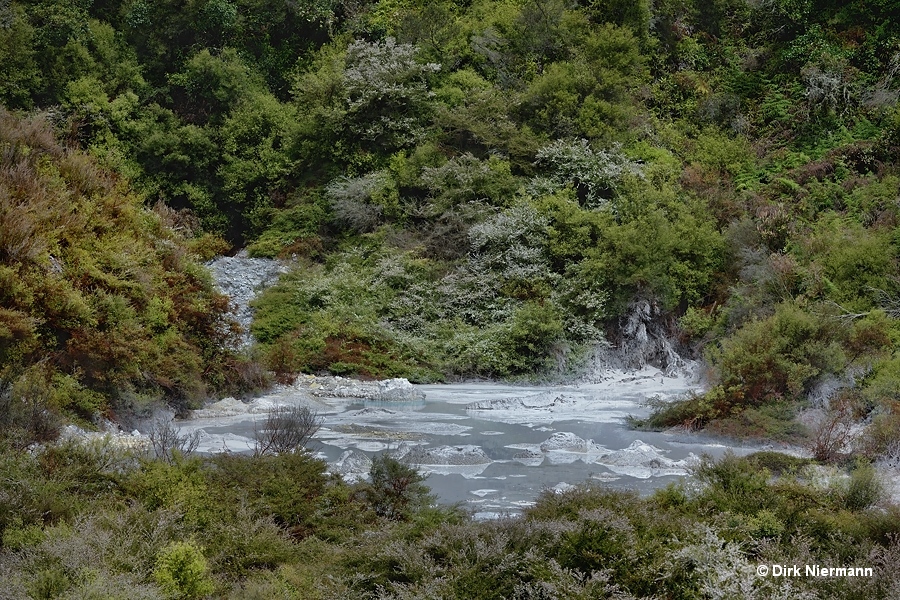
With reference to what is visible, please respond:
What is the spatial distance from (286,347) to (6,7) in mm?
13880

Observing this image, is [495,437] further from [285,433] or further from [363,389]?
[363,389]

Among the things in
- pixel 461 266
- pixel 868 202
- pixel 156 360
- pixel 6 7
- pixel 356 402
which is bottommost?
pixel 356 402

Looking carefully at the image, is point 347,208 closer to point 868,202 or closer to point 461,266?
point 461,266

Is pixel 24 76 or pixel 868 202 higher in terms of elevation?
pixel 24 76

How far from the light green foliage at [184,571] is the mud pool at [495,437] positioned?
2.62 meters

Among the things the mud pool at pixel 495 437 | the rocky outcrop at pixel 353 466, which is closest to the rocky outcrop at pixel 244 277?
the mud pool at pixel 495 437

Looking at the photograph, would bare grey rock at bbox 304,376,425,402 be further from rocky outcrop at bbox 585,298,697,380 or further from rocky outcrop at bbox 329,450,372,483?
rocky outcrop at bbox 329,450,372,483

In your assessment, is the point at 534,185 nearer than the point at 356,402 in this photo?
No

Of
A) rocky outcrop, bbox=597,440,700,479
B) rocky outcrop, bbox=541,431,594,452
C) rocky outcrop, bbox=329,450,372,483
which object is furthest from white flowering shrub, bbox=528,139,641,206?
rocky outcrop, bbox=329,450,372,483

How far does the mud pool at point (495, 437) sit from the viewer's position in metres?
10.1

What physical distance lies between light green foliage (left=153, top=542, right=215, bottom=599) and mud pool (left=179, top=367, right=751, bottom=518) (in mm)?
2624

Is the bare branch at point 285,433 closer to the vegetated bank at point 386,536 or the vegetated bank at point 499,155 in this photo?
the vegetated bank at point 386,536

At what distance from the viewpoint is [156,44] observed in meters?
26.2

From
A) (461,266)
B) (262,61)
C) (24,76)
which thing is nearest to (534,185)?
(461,266)
